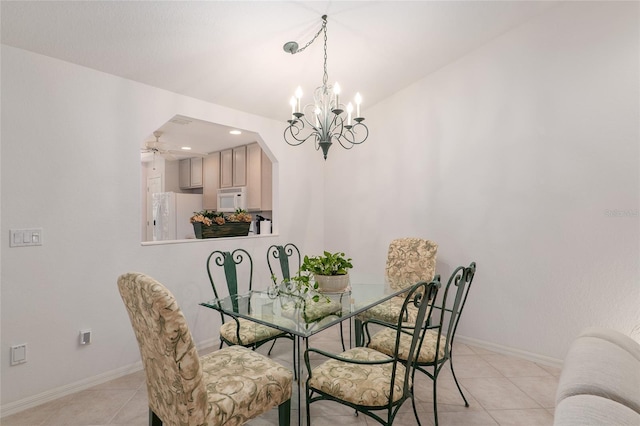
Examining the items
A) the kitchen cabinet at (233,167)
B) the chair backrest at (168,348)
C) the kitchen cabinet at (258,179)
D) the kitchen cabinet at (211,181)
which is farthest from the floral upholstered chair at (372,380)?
the kitchen cabinet at (211,181)

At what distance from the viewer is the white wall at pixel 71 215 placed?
6.64 ft

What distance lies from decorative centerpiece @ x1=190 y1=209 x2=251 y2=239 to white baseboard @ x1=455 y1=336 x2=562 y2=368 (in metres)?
2.38

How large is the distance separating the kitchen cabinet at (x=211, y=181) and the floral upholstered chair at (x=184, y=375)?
13.7 feet

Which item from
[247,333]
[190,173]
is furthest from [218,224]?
[190,173]

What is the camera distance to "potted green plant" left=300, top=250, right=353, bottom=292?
2.12m

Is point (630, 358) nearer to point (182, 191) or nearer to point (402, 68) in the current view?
point (402, 68)

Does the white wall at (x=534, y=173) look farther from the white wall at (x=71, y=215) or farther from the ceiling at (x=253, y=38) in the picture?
the white wall at (x=71, y=215)

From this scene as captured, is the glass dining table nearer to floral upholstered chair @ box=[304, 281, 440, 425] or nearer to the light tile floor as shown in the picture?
floral upholstered chair @ box=[304, 281, 440, 425]

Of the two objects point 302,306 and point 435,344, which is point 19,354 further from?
point 435,344

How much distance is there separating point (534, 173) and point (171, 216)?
4760 millimetres

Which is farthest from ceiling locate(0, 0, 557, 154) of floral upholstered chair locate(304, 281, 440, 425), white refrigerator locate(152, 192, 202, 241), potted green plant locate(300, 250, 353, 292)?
white refrigerator locate(152, 192, 202, 241)

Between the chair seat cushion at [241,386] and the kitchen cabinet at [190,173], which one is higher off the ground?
the kitchen cabinet at [190,173]

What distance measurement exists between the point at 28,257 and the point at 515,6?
3840 millimetres

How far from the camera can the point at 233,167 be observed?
5.10 m
